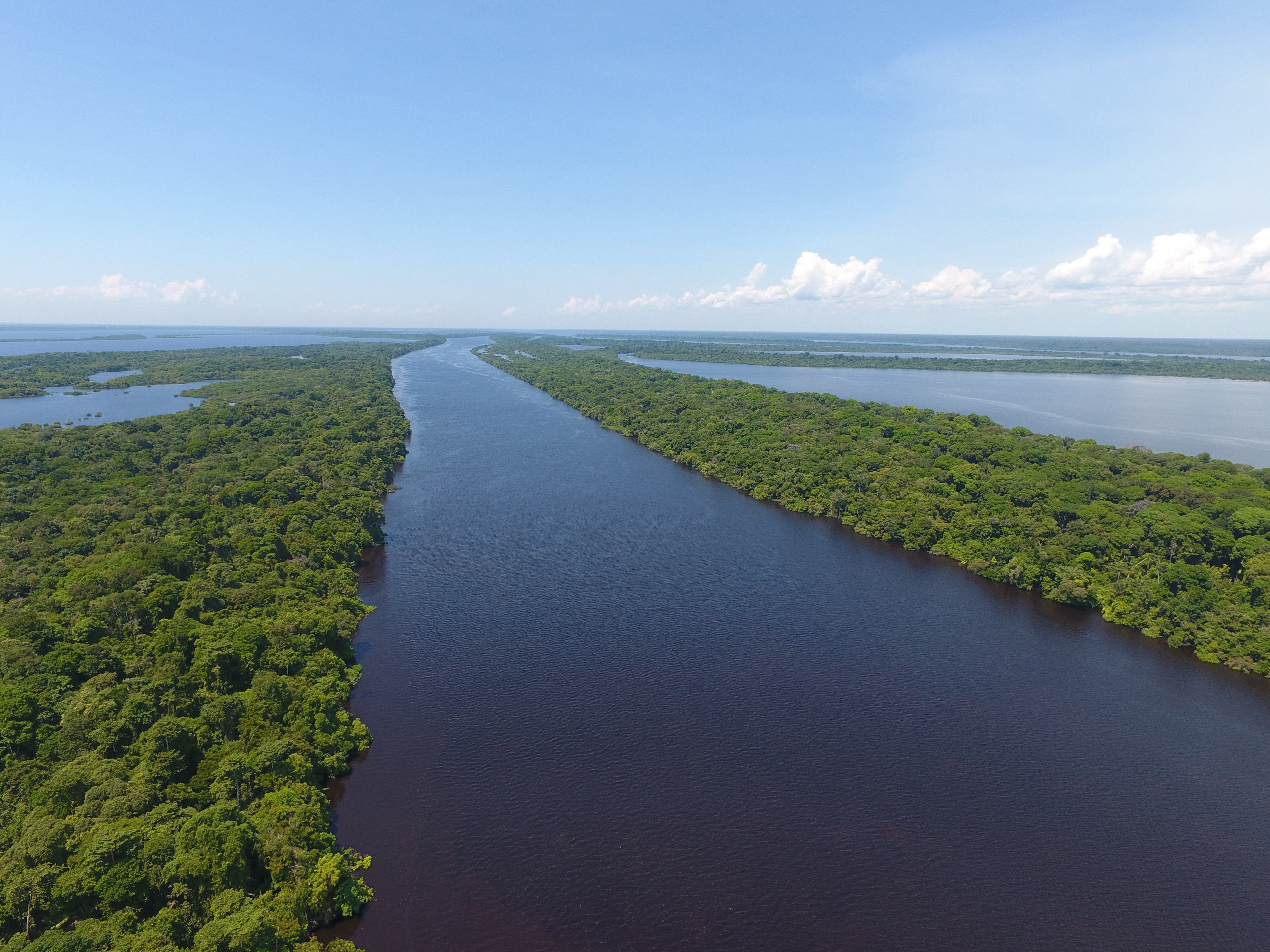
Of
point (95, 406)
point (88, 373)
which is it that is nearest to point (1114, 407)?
point (95, 406)

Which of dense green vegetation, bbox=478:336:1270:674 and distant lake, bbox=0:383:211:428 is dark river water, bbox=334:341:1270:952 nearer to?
dense green vegetation, bbox=478:336:1270:674

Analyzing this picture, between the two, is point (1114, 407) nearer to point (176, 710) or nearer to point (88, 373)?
point (176, 710)

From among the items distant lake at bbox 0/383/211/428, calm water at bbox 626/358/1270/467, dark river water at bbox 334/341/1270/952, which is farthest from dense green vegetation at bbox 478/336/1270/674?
distant lake at bbox 0/383/211/428

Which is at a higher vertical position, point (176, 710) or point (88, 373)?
point (88, 373)

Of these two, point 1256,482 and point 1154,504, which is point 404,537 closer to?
point 1154,504

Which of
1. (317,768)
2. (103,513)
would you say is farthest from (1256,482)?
(103,513)

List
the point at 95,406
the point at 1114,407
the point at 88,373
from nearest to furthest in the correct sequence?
the point at 95,406, the point at 1114,407, the point at 88,373
